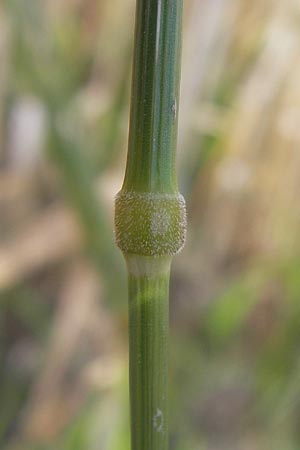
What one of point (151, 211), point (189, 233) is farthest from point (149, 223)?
point (189, 233)

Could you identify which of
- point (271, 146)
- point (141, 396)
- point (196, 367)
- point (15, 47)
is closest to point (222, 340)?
point (196, 367)

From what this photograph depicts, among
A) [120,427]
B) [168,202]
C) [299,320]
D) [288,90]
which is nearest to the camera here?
[168,202]

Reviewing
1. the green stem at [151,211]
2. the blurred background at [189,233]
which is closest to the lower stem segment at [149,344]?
the green stem at [151,211]

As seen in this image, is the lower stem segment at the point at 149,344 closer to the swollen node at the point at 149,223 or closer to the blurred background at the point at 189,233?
the swollen node at the point at 149,223

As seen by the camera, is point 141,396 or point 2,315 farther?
point 2,315

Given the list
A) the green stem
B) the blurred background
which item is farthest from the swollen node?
the blurred background

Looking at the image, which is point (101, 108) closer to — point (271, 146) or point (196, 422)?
point (271, 146)

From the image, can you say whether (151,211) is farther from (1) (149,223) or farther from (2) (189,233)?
(2) (189,233)
